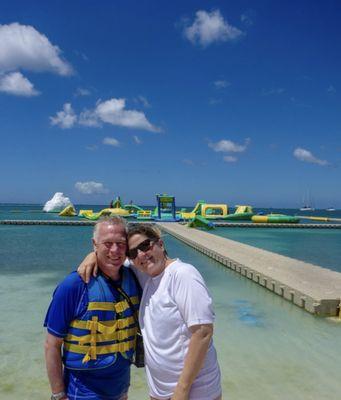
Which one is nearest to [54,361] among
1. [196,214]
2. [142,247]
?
[142,247]

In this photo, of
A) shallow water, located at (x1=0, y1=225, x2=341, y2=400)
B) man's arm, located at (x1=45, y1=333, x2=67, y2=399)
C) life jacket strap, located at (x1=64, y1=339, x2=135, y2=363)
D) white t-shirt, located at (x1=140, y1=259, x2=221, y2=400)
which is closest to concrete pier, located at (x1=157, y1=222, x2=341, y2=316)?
shallow water, located at (x1=0, y1=225, x2=341, y2=400)

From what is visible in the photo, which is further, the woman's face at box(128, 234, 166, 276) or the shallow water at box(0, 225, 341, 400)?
the shallow water at box(0, 225, 341, 400)

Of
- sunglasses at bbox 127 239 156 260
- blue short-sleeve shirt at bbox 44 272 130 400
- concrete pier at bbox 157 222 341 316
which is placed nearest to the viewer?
blue short-sleeve shirt at bbox 44 272 130 400

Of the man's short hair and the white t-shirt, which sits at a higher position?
the man's short hair

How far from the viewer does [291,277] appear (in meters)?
11.0

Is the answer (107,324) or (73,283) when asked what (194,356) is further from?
(73,283)

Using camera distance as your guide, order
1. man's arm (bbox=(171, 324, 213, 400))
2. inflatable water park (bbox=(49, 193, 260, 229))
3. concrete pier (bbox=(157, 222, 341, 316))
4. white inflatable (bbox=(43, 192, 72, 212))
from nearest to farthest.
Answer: man's arm (bbox=(171, 324, 213, 400)) → concrete pier (bbox=(157, 222, 341, 316)) → inflatable water park (bbox=(49, 193, 260, 229)) → white inflatable (bbox=(43, 192, 72, 212))

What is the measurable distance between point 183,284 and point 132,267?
1.54 ft

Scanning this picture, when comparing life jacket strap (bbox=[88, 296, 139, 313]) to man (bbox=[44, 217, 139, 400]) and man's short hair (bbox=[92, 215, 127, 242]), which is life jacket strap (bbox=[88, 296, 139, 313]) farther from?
man's short hair (bbox=[92, 215, 127, 242])

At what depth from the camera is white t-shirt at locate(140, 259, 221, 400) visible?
197 cm

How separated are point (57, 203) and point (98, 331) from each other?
302ft

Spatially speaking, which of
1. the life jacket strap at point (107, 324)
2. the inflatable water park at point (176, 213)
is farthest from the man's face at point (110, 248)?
the inflatable water park at point (176, 213)

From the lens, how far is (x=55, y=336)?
2137mm

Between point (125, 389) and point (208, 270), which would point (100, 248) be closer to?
point (125, 389)
